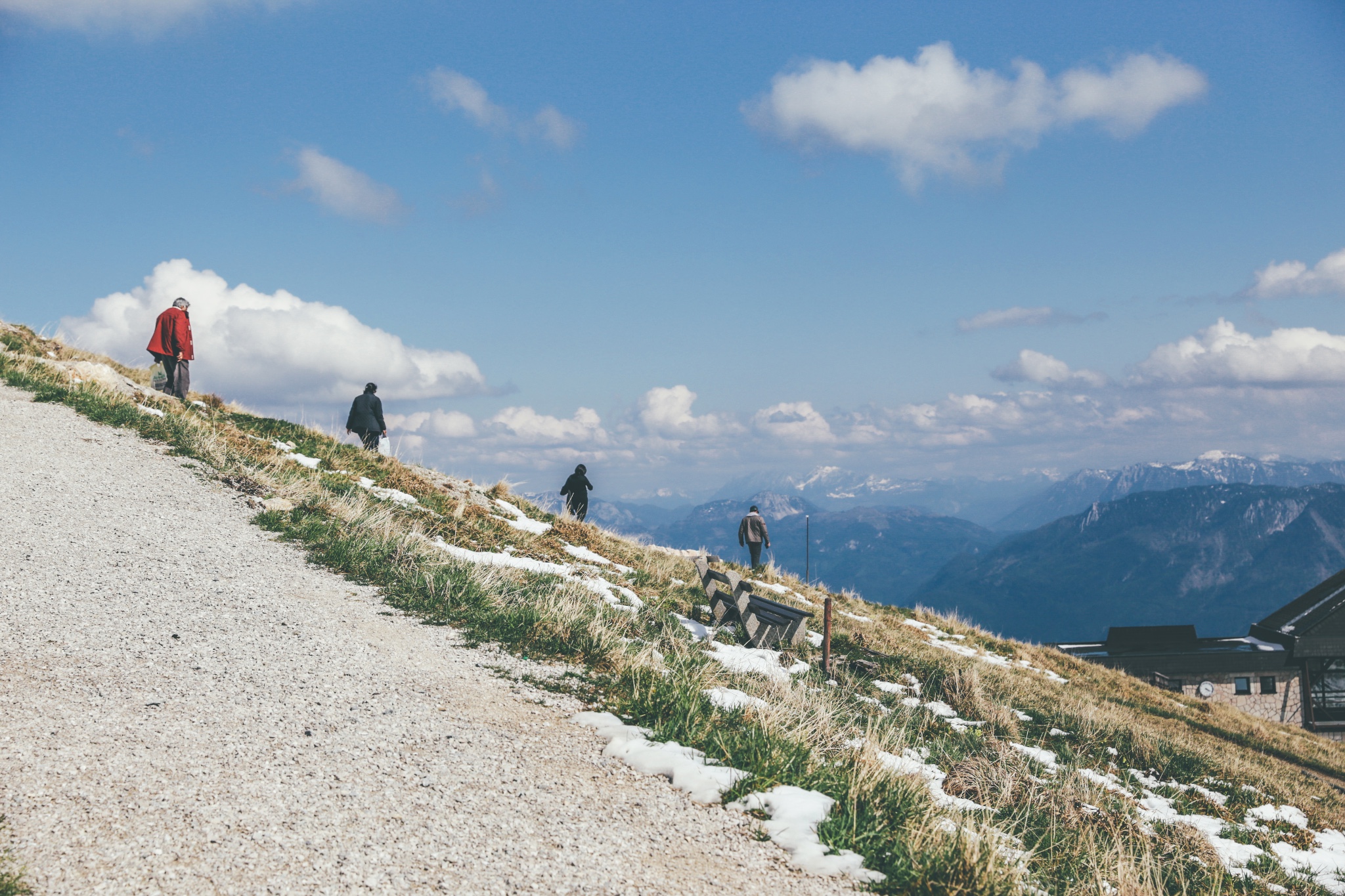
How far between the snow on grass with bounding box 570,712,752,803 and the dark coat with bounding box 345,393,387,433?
54.1ft

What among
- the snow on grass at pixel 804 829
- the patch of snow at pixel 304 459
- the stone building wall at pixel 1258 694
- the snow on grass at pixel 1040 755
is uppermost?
the patch of snow at pixel 304 459

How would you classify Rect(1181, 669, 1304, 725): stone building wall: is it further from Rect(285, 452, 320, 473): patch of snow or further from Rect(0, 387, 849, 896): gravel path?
Rect(0, 387, 849, 896): gravel path

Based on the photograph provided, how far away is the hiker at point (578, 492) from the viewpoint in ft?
72.6

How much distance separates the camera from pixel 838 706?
29.3ft

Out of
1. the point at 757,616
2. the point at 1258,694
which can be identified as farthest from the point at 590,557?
the point at 1258,694

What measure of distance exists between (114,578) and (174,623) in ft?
5.62

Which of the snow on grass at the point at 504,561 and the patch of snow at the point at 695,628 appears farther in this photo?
the snow on grass at the point at 504,561

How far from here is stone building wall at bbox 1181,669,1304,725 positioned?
36312mm

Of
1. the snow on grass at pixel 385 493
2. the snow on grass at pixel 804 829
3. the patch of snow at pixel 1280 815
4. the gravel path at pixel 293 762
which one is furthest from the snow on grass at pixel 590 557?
the snow on grass at pixel 804 829

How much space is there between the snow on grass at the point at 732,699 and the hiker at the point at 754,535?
15328 millimetres

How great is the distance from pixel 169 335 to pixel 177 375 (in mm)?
998

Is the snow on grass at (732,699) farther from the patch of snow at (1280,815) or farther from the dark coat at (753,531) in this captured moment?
the dark coat at (753,531)

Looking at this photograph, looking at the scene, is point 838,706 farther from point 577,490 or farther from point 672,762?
point 577,490

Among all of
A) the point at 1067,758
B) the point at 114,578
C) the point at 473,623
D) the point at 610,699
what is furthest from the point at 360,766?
the point at 1067,758
